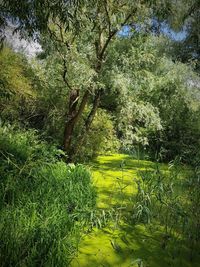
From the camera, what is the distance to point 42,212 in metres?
3.65

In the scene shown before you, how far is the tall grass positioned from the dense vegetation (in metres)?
0.01

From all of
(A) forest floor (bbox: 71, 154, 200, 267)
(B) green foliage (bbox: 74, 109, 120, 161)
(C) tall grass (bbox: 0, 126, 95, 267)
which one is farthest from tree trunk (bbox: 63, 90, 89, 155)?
(A) forest floor (bbox: 71, 154, 200, 267)

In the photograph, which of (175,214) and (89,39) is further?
(89,39)

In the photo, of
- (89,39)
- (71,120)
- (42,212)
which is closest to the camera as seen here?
(42,212)

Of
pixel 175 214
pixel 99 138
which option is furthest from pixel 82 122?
pixel 175 214

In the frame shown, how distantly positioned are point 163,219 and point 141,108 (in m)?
4.87

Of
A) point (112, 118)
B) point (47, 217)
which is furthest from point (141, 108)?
point (47, 217)

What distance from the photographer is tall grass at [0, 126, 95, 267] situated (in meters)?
2.92

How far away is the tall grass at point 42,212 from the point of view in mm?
2916

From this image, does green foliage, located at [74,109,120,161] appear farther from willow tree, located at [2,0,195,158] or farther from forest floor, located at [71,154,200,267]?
forest floor, located at [71,154,200,267]

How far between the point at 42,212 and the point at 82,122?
17.4ft

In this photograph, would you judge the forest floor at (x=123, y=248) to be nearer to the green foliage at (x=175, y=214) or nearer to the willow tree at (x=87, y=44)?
the green foliage at (x=175, y=214)

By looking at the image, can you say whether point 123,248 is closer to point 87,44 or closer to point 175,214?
point 175,214

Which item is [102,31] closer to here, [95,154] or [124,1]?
[124,1]
